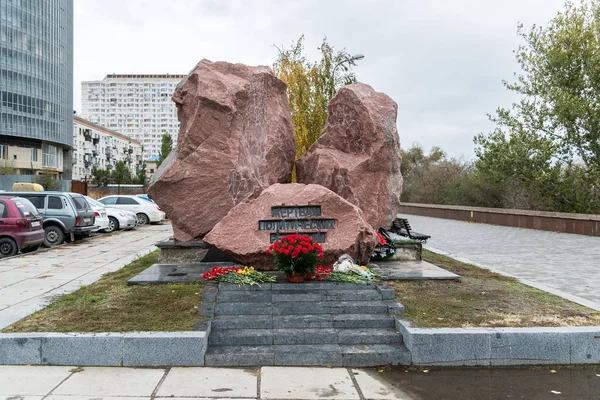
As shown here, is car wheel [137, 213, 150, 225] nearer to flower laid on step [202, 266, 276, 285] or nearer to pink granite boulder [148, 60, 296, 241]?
pink granite boulder [148, 60, 296, 241]

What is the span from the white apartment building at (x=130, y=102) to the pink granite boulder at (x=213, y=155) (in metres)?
→ 123

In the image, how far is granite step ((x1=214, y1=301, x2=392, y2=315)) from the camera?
6.26 m

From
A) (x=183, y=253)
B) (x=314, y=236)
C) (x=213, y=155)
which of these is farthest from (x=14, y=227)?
(x=314, y=236)

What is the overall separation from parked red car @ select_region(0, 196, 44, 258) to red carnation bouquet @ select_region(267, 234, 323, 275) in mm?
8824

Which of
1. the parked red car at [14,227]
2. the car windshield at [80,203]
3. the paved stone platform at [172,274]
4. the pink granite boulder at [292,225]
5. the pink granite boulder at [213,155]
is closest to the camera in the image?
the paved stone platform at [172,274]

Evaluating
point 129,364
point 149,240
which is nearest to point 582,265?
point 129,364

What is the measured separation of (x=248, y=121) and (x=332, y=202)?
2.81 meters

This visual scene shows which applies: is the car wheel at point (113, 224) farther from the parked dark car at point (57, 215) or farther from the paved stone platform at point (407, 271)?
the paved stone platform at point (407, 271)

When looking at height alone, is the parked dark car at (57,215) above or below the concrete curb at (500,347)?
above

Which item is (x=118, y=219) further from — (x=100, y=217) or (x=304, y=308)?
(x=304, y=308)

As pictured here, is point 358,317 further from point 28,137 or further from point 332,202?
point 28,137

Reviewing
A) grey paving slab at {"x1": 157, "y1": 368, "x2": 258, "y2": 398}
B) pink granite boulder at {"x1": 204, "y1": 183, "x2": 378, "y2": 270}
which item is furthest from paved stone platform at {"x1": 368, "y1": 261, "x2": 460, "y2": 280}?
grey paving slab at {"x1": 157, "y1": 368, "x2": 258, "y2": 398}

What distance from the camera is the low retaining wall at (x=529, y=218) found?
18500mm

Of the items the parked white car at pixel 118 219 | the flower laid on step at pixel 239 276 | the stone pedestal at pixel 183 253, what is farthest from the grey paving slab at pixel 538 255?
the parked white car at pixel 118 219
